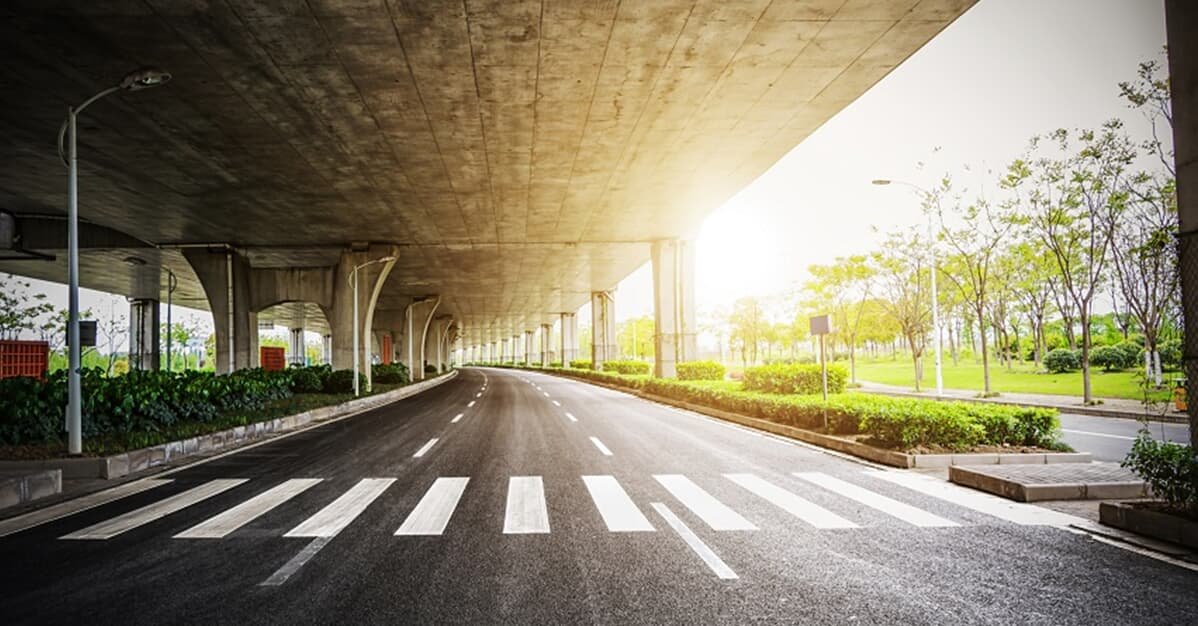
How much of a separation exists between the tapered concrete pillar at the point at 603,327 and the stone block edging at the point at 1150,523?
5308 centimetres

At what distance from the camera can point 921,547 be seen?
238 inches

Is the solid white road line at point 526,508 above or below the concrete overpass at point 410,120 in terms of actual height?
below

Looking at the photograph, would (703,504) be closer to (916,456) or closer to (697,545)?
(697,545)

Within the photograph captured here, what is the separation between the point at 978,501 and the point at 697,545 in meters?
4.04

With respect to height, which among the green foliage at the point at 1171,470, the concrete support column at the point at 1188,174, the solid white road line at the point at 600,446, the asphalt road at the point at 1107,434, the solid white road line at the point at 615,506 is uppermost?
the concrete support column at the point at 1188,174

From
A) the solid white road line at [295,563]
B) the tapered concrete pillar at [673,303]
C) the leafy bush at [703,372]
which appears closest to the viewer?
the solid white road line at [295,563]

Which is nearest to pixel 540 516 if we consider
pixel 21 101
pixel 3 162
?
pixel 21 101

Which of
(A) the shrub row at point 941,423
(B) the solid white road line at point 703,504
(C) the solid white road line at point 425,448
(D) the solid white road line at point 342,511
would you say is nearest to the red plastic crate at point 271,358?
(C) the solid white road line at point 425,448

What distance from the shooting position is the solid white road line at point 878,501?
22.9ft

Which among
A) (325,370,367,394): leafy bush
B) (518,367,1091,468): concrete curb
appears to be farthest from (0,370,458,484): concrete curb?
(518,367,1091,468): concrete curb

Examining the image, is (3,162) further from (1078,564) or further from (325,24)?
(1078,564)

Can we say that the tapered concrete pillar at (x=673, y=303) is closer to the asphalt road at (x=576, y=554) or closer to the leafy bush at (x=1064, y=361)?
the leafy bush at (x=1064, y=361)

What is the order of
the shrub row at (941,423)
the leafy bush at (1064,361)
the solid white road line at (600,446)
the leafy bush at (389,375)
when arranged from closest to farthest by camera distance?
the shrub row at (941,423)
the solid white road line at (600,446)
the leafy bush at (1064,361)
the leafy bush at (389,375)

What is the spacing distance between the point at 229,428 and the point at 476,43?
976 cm
